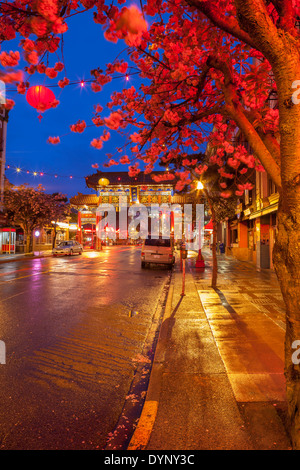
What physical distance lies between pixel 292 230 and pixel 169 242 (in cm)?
1571

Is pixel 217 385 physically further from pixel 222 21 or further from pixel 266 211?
pixel 266 211

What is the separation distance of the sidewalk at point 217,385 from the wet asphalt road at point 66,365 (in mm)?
499

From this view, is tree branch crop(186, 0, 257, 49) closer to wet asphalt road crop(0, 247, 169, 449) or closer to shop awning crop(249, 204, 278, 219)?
wet asphalt road crop(0, 247, 169, 449)

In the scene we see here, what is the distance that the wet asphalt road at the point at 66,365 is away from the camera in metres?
2.92

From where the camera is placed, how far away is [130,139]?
8.20 m

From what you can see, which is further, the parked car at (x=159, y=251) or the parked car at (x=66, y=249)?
the parked car at (x=66, y=249)

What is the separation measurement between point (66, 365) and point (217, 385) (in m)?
2.23

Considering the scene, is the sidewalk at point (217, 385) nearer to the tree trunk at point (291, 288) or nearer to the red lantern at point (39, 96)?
the tree trunk at point (291, 288)

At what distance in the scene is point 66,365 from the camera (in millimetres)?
4410

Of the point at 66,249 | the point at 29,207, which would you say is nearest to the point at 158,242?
the point at 66,249

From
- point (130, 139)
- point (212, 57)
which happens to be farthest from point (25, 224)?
point (212, 57)

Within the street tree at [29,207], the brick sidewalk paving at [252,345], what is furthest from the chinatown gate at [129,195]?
the brick sidewalk paving at [252,345]

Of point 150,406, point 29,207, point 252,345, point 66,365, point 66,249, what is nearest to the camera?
point 150,406
